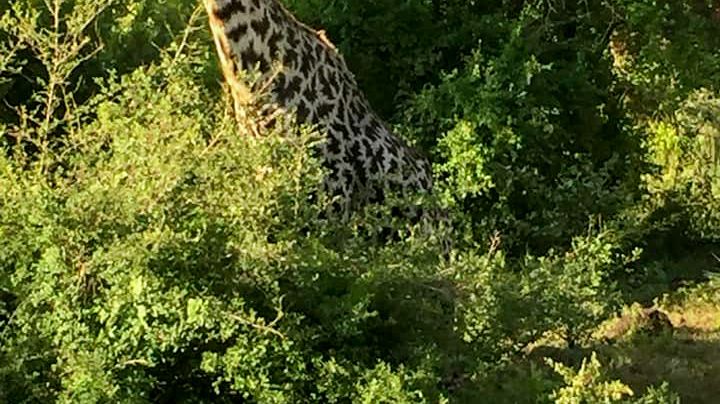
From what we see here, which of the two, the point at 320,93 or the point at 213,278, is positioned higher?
the point at 320,93

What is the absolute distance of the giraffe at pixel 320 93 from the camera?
4.28m

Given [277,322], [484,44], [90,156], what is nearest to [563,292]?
[277,322]

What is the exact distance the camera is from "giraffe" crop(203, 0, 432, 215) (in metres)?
4.28

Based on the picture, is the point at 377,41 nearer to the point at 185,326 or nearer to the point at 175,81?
the point at 175,81

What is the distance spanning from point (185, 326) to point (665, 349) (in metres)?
3.00

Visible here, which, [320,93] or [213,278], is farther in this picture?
[320,93]

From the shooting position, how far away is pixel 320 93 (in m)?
4.63

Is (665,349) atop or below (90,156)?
below

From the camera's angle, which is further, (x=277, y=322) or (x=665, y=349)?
(x=665, y=349)

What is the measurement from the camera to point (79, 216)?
290 centimetres

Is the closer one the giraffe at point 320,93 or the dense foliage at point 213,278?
the dense foliage at point 213,278

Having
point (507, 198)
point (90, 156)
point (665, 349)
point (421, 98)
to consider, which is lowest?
point (665, 349)

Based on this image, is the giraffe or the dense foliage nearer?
the dense foliage

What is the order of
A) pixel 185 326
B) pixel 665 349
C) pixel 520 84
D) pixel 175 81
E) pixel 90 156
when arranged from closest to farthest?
pixel 185 326, pixel 90 156, pixel 175 81, pixel 665 349, pixel 520 84
